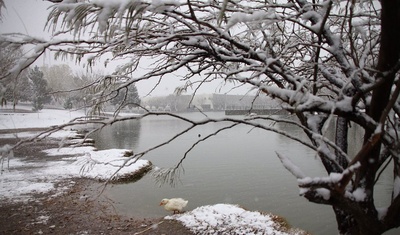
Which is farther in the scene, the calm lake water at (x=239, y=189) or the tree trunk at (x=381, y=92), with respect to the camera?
the calm lake water at (x=239, y=189)

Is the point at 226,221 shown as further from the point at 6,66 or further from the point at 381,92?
the point at 6,66

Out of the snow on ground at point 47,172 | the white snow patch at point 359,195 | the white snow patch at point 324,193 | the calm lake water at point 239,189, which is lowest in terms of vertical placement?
the snow on ground at point 47,172

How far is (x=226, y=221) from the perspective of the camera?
6.95m

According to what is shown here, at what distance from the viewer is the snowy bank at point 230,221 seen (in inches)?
254

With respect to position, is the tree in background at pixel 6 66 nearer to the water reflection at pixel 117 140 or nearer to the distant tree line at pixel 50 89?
the distant tree line at pixel 50 89

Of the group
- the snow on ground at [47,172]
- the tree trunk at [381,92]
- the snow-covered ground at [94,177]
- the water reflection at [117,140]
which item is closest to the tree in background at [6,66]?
the snow-covered ground at [94,177]

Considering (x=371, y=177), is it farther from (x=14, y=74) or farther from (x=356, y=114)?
(x=14, y=74)

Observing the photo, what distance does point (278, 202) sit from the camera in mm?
8805

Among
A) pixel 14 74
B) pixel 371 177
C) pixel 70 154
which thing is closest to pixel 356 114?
pixel 371 177

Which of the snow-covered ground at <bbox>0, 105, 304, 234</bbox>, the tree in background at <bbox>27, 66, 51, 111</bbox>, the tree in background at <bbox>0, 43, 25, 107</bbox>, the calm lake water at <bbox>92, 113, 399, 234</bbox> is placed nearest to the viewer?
the tree in background at <bbox>0, 43, 25, 107</bbox>

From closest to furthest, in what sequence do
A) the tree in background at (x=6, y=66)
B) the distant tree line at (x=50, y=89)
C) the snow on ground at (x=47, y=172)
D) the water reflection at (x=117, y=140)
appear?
1. the tree in background at (x=6, y=66)
2. the distant tree line at (x=50, y=89)
3. the snow on ground at (x=47, y=172)
4. the water reflection at (x=117, y=140)

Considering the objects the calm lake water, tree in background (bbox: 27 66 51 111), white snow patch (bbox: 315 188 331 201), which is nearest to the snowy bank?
the calm lake water

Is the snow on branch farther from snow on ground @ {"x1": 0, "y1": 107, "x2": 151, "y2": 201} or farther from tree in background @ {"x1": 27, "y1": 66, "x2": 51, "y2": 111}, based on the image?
tree in background @ {"x1": 27, "y1": 66, "x2": 51, "y2": 111}

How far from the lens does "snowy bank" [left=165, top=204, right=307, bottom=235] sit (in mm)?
6450
